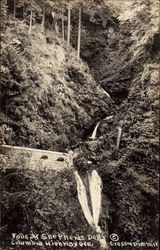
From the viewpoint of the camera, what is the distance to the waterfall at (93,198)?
388 cm

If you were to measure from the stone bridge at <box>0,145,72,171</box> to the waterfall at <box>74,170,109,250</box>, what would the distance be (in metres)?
0.22

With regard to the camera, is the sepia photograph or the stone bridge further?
the stone bridge

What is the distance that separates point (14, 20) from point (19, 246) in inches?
107

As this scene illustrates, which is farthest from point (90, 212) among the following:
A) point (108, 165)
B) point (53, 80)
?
point (53, 80)

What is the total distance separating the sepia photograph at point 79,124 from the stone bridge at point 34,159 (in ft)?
0.04

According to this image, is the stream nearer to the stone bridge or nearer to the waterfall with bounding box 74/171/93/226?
the waterfall with bounding box 74/171/93/226

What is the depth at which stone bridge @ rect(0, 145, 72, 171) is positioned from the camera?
4082 millimetres

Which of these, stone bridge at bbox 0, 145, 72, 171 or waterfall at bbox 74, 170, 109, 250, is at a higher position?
stone bridge at bbox 0, 145, 72, 171

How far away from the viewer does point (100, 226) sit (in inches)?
152

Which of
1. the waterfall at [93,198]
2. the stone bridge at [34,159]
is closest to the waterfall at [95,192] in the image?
the waterfall at [93,198]

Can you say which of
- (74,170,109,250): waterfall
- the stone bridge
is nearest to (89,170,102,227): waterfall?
(74,170,109,250): waterfall

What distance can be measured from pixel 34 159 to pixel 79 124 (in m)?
0.70

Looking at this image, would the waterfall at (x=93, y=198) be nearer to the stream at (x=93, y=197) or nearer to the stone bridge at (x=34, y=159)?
the stream at (x=93, y=197)

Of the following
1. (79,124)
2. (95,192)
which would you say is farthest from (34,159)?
(95,192)
